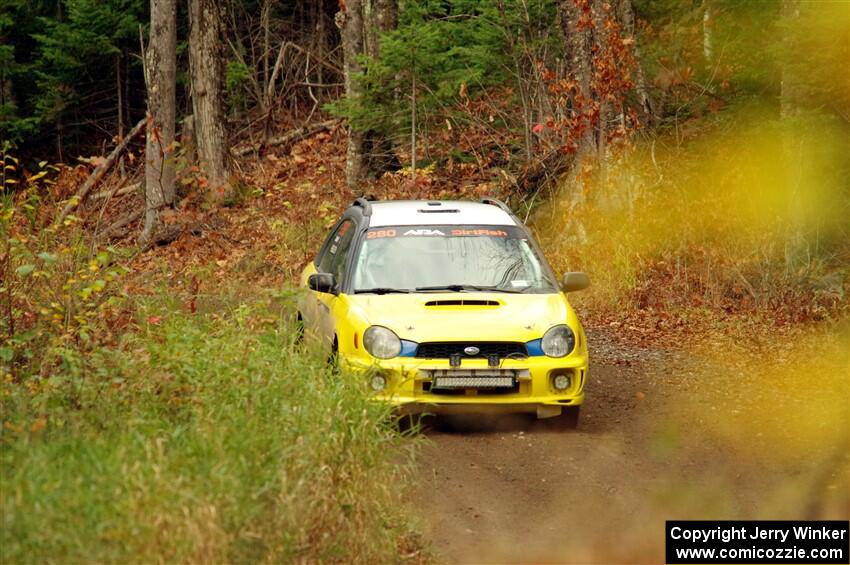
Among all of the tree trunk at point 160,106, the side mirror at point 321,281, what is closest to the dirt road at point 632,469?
the side mirror at point 321,281

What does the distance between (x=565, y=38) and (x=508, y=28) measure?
1925 millimetres

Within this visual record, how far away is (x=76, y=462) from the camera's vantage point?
612cm

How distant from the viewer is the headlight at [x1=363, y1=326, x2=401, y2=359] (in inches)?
385

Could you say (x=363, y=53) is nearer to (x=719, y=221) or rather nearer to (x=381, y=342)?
(x=719, y=221)

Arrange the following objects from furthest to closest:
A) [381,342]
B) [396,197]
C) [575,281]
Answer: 1. [396,197]
2. [575,281]
3. [381,342]

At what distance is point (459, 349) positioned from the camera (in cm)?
981

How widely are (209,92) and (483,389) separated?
54.6 feet

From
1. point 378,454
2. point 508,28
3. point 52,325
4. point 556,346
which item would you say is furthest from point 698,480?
point 508,28

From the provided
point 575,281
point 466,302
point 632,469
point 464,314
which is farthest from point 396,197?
point 632,469

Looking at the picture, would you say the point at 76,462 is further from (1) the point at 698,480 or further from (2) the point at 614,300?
(2) the point at 614,300

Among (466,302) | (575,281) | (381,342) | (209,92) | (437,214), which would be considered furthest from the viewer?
(209,92)

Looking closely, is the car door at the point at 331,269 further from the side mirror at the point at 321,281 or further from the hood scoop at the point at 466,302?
the hood scoop at the point at 466,302

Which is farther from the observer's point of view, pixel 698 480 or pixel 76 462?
pixel 698 480

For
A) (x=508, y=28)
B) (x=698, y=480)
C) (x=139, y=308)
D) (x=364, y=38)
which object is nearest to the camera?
(x=698, y=480)
